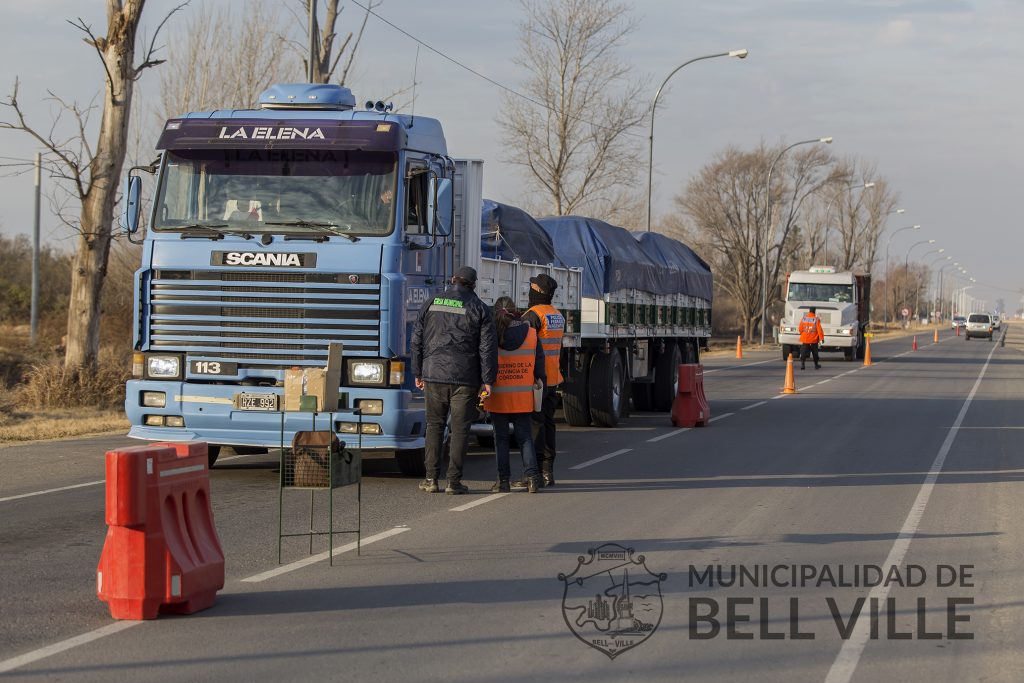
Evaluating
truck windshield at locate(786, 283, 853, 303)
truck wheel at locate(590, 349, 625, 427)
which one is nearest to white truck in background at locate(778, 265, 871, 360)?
truck windshield at locate(786, 283, 853, 303)

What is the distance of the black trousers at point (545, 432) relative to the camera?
11.6 m

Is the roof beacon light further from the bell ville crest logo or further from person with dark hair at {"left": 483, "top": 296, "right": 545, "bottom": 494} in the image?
the bell ville crest logo

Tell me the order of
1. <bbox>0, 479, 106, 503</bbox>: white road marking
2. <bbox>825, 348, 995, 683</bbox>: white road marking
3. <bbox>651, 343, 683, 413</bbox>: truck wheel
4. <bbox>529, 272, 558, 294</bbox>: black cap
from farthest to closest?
<bbox>651, 343, 683, 413</bbox>: truck wheel, <bbox>529, 272, 558, 294</bbox>: black cap, <bbox>0, 479, 106, 503</bbox>: white road marking, <bbox>825, 348, 995, 683</bbox>: white road marking

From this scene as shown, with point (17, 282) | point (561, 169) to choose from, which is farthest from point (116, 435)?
point (17, 282)

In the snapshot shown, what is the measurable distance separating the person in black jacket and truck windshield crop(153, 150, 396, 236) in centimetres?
103

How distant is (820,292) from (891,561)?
4082 cm

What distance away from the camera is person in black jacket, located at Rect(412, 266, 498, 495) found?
10.8 metres

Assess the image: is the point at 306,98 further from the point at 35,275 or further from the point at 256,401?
the point at 35,275

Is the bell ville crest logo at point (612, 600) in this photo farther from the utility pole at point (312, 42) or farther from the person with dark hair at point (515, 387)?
the utility pole at point (312, 42)

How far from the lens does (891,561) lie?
837cm

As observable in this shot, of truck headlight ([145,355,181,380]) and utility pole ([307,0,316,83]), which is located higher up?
utility pole ([307,0,316,83])

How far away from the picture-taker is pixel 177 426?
11.4 m

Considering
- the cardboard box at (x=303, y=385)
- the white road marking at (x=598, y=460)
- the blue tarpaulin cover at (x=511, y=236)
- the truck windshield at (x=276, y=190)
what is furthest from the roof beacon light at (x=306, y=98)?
the white road marking at (x=598, y=460)

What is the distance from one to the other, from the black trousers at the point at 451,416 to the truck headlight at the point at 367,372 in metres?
A: 0.48
